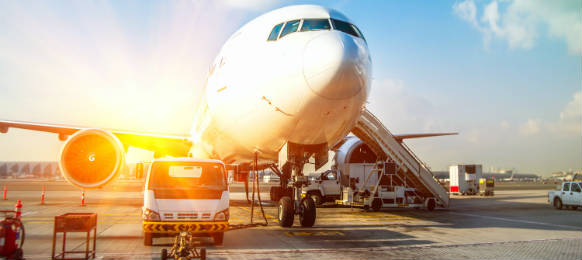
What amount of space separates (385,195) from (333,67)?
38.3ft

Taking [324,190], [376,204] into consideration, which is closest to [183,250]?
[376,204]

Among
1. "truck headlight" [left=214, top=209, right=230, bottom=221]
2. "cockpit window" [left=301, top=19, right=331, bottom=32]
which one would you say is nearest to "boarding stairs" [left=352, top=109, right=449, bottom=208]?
"cockpit window" [left=301, top=19, right=331, bottom=32]

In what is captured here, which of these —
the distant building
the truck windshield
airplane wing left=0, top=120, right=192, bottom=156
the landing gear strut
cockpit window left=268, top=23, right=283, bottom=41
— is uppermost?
cockpit window left=268, top=23, right=283, bottom=41

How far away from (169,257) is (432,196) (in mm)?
14572

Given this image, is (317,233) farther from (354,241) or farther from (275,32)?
(275,32)

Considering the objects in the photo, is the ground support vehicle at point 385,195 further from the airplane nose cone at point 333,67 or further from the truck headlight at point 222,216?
the truck headlight at point 222,216

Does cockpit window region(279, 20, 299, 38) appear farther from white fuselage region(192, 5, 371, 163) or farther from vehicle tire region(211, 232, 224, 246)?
vehicle tire region(211, 232, 224, 246)

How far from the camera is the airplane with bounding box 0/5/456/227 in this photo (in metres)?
7.21

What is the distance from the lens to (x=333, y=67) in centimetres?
693

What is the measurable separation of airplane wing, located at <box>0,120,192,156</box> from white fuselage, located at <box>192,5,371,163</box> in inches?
227

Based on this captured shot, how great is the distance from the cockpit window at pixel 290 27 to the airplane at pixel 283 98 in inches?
0.9

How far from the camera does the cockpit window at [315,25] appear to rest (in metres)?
7.89

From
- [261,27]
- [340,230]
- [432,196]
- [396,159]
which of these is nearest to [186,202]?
[261,27]

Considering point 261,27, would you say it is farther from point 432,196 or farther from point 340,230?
point 432,196
